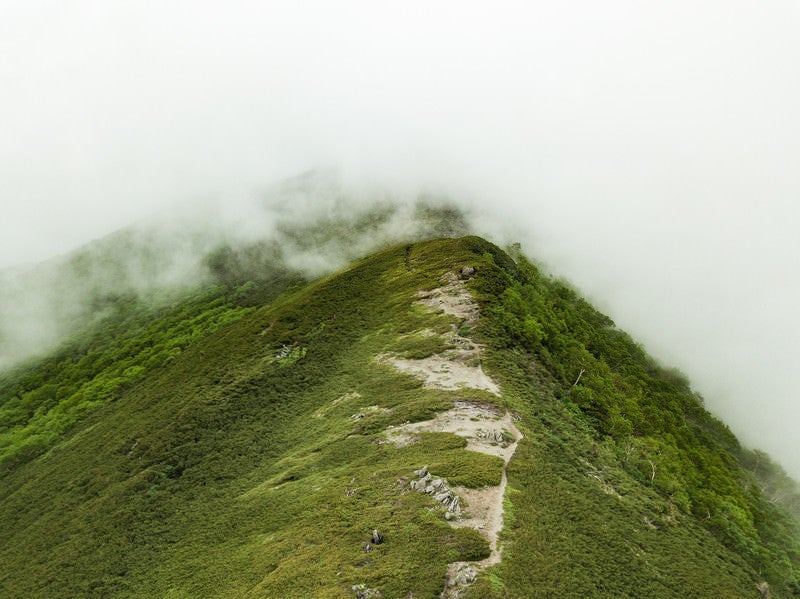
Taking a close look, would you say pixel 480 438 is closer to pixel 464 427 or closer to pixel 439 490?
pixel 464 427

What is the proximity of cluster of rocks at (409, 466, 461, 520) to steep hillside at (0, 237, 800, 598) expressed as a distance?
0.65ft

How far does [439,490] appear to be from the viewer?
1555 inches

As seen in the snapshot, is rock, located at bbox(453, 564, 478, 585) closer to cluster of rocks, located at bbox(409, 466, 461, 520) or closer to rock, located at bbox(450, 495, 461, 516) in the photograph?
cluster of rocks, located at bbox(409, 466, 461, 520)

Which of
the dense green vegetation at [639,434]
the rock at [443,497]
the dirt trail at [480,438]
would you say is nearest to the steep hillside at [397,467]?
the dirt trail at [480,438]

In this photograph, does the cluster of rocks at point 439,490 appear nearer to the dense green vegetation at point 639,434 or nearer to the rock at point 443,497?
the rock at point 443,497

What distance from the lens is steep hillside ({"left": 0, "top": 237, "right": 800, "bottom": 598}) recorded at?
36812 mm

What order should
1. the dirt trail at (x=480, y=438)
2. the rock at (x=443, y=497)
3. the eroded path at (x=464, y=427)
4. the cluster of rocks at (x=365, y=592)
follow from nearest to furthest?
the cluster of rocks at (x=365, y=592)
the eroded path at (x=464, y=427)
the dirt trail at (x=480, y=438)
the rock at (x=443, y=497)

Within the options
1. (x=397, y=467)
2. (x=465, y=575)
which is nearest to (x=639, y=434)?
(x=397, y=467)

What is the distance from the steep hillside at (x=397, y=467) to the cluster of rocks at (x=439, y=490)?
0.65ft

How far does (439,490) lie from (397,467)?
6.55 meters

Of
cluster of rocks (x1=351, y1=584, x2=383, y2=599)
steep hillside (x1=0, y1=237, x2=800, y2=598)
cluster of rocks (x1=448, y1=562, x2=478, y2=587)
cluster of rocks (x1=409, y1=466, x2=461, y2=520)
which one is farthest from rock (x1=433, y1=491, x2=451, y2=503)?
cluster of rocks (x1=351, y1=584, x2=383, y2=599)

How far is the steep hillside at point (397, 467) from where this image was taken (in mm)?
36812

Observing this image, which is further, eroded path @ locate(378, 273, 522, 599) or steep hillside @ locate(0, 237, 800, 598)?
steep hillside @ locate(0, 237, 800, 598)

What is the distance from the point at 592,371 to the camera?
84.5m
